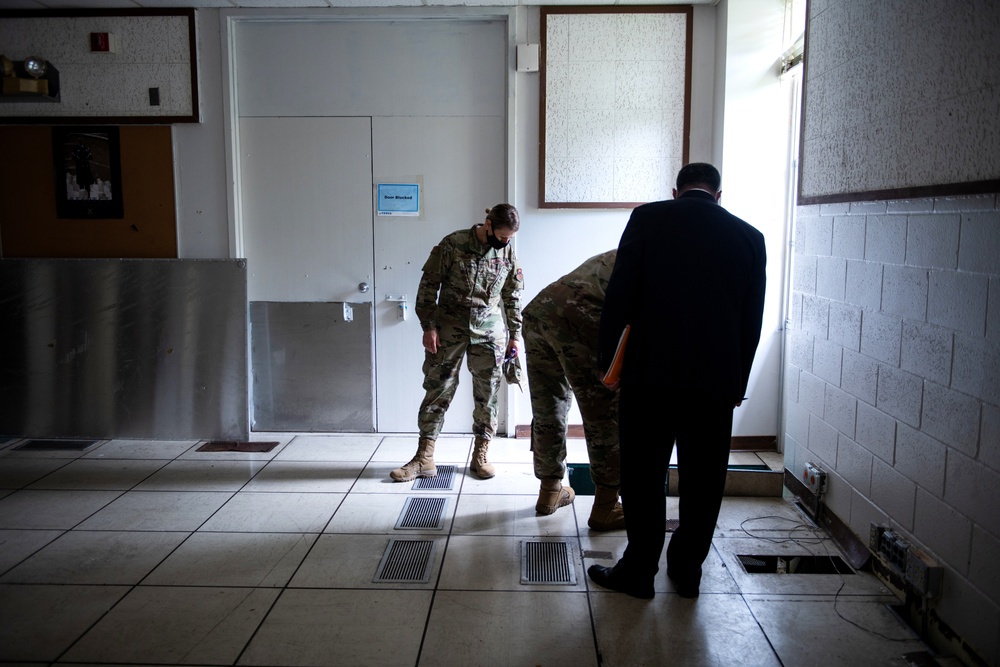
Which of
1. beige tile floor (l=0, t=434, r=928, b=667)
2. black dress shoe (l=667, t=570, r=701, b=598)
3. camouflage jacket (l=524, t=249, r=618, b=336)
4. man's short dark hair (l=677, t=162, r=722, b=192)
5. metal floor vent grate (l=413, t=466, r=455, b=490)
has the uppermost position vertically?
man's short dark hair (l=677, t=162, r=722, b=192)

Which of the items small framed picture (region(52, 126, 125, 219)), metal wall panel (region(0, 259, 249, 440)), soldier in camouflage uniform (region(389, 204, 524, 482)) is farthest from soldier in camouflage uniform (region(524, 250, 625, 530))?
small framed picture (region(52, 126, 125, 219))

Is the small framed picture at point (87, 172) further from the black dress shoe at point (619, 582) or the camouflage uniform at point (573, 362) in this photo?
the black dress shoe at point (619, 582)

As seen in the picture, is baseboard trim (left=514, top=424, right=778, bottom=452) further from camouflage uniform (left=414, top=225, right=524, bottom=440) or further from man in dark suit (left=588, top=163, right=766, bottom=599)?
man in dark suit (left=588, top=163, right=766, bottom=599)

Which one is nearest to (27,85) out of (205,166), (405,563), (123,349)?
(205,166)

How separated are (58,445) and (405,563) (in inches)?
112

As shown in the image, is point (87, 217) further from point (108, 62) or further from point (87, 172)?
point (108, 62)

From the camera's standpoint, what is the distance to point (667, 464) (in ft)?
8.62

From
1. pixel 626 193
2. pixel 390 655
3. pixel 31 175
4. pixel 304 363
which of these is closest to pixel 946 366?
pixel 390 655

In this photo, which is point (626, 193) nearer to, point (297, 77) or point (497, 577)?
point (297, 77)

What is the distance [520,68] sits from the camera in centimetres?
451

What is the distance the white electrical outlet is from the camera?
3256 mm

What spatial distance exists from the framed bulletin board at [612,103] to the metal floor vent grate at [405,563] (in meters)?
2.29

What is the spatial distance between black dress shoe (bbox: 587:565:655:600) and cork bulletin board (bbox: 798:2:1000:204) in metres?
1.61

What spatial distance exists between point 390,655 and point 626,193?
3.10m
